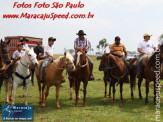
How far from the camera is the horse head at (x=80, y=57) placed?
28.7 ft

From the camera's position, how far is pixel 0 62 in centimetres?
818

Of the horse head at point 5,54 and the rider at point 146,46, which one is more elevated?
the rider at point 146,46

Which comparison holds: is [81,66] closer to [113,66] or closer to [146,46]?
[113,66]

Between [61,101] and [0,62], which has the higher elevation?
[0,62]

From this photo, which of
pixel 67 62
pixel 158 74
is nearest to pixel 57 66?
pixel 67 62

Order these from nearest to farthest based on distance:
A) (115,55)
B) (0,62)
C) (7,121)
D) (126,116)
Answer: (7,121) → (126,116) → (0,62) → (115,55)

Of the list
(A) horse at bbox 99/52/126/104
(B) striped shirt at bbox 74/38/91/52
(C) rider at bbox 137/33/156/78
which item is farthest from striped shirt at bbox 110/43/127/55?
(B) striped shirt at bbox 74/38/91/52

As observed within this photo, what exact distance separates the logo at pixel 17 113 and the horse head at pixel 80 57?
8.76 feet

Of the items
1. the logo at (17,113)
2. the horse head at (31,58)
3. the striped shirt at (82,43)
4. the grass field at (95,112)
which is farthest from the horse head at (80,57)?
the logo at (17,113)

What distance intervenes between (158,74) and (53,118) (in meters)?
5.02

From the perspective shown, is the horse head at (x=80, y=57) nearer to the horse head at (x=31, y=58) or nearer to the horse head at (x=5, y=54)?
the horse head at (x=31, y=58)

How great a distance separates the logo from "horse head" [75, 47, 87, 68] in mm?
2669

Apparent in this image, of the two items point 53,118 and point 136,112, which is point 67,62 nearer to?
point 53,118

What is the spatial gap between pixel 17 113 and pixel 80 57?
3.34 m
